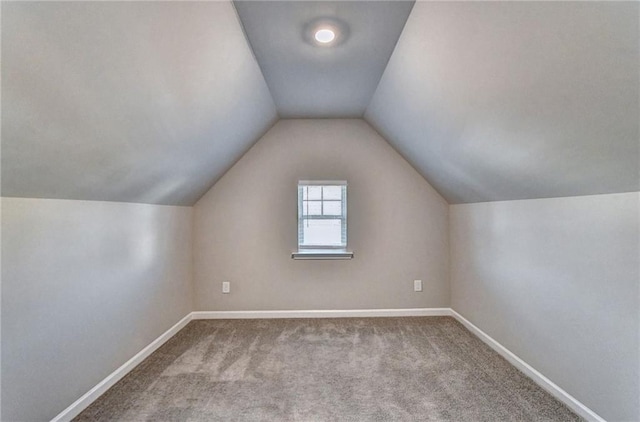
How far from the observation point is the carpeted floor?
75.1 inches

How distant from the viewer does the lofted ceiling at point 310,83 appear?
113 centimetres

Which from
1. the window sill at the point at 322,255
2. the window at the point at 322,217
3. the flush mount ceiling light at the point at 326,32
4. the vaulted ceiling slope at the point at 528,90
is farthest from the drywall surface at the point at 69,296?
the vaulted ceiling slope at the point at 528,90

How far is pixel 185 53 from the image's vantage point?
164 cm

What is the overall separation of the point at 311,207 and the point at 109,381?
7.87 ft

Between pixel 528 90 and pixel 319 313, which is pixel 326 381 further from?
pixel 528 90

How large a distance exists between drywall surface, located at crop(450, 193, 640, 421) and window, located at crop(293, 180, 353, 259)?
151 centimetres

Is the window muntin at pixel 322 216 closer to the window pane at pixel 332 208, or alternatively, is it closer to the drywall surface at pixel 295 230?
the window pane at pixel 332 208

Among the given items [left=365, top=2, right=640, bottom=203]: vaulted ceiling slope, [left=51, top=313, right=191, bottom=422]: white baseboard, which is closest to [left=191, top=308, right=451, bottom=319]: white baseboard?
[left=51, top=313, right=191, bottom=422]: white baseboard

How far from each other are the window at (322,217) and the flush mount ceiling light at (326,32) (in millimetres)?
1870

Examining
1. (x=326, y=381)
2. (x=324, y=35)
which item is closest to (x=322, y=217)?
(x=326, y=381)

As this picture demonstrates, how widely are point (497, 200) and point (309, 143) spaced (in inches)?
80.2

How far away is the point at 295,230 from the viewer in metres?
3.69

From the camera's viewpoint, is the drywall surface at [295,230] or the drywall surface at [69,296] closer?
the drywall surface at [69,296]

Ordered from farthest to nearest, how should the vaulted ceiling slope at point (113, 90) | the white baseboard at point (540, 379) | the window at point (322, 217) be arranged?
the window at point (322, 217), the white baseboard at point (540, 379), the vaulted ceiling slope at point (113, 90)
